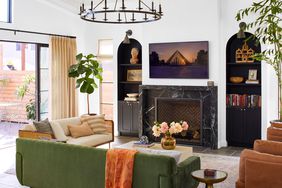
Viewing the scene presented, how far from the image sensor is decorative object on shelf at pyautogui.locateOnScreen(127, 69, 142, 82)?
9891mm

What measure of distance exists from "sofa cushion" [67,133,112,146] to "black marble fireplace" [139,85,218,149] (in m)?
1.71

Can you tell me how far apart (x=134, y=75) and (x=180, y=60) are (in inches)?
67.4

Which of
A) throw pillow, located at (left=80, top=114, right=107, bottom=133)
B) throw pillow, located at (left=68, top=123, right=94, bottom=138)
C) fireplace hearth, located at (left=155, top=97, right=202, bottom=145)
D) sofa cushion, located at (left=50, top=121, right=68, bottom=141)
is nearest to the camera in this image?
sofa cushion, located at (left=50, top=121, right=68, bottom=141)

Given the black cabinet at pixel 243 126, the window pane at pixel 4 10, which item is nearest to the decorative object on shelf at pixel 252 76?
the black cabinet at pixel 243 126

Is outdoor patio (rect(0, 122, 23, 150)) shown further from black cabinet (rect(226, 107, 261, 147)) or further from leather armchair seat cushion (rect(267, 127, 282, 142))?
leather armchair seat cushion (rect(267, 127, 282, 142))

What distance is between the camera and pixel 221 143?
853 cm

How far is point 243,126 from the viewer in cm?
834

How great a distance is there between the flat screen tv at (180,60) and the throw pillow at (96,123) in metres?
1.96

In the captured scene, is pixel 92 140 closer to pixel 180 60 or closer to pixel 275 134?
pixel 180 60

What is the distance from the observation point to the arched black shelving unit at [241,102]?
8.23 m

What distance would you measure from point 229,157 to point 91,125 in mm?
2908

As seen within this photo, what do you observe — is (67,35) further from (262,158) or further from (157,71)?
(262,158)

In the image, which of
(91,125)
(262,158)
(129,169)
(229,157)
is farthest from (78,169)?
(229,157)

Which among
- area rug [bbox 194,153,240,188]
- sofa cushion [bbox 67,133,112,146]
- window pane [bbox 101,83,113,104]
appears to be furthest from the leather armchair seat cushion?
window pane [bbox 101,83,113,104]
